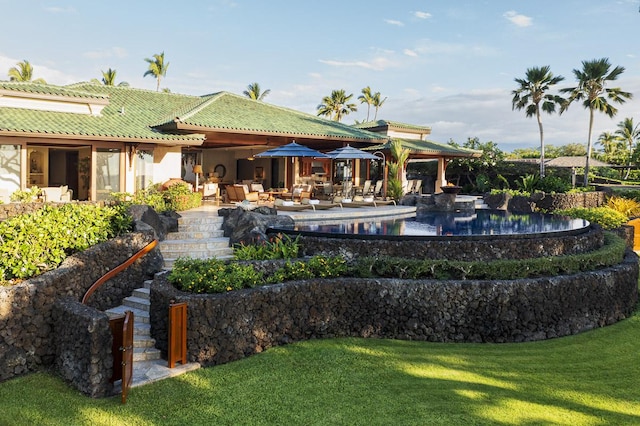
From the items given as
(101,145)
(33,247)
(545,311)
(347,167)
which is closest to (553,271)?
(545,311)

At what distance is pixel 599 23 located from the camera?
16609mm

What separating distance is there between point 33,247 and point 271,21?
607 inches

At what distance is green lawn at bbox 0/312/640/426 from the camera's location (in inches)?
241

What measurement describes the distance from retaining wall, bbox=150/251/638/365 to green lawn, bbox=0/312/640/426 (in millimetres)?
369

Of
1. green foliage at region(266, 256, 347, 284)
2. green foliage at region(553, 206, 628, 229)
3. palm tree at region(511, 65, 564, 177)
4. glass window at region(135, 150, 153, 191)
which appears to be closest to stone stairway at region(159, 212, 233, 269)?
green foliage at region(266, 256, 347, 284)

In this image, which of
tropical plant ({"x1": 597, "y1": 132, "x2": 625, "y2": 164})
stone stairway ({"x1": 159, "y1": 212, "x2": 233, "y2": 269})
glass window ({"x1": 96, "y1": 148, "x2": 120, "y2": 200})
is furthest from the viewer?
tropical plant ({"x1": 597, "y1": 132, "x2": 625, "y2": 164})

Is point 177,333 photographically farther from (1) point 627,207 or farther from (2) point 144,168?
(1) point 627,207

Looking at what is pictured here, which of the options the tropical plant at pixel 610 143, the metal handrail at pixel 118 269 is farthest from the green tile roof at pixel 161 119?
→ the tropical plant at pixel 610 143

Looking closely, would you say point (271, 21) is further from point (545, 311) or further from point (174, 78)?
point (174, 78)

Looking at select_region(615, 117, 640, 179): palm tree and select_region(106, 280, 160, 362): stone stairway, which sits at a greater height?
select_region(615, 117, 640, 179): palm tree

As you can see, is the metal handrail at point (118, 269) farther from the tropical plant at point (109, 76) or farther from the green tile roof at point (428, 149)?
the tropical plant at point (109, 76)

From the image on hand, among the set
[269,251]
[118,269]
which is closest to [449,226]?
[269,251]

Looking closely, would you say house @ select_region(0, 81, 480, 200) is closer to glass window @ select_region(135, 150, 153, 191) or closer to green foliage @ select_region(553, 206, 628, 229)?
glass window @ select_region(135, 150, 153, 191)

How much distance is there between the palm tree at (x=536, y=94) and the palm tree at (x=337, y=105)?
28.9m
